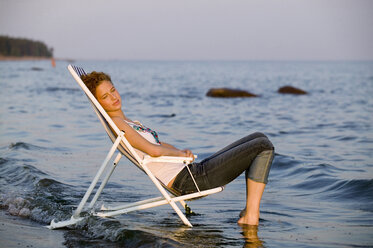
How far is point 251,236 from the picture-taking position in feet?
14.6

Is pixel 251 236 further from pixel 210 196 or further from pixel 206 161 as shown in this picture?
pixel 210 196

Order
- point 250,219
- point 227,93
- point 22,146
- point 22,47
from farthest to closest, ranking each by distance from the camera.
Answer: point 22,47 < point 227,93 < point 22,146 < point 250,219

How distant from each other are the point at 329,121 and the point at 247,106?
4.86 m

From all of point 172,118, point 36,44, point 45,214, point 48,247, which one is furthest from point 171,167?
point 36,44

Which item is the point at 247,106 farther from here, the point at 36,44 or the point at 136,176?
the point at 36,44

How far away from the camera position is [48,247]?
418 centimetres

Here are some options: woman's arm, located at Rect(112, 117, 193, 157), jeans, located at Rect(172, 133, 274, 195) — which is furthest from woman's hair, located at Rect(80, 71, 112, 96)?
jeans, located at Rect(172, 133, 274, 195)

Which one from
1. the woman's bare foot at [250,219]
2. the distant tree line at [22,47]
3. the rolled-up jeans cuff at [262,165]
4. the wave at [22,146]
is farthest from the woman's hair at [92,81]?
the distant tree line at [22,47]

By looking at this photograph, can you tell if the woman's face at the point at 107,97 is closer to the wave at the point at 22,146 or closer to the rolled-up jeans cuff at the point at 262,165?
the rolled-up jeans cuff at the point at 262,165

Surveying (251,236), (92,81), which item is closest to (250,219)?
(251,236)

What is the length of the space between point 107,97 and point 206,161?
3.47 feet

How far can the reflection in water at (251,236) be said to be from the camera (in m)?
4.24

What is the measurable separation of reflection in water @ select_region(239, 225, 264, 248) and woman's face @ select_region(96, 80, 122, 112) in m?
1.62

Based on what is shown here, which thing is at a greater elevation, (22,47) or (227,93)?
(227,93)
